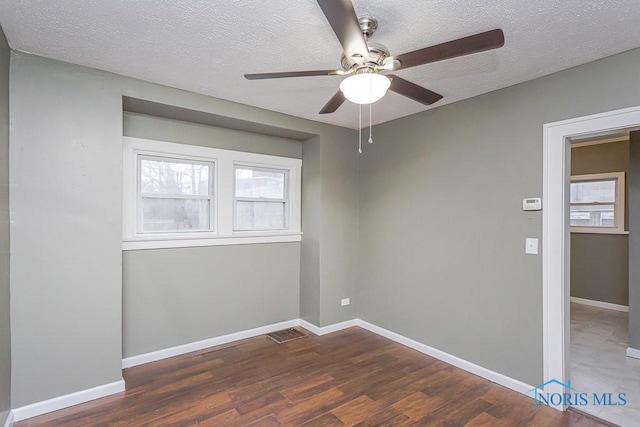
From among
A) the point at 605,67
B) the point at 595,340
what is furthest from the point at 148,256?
the point at 595,340

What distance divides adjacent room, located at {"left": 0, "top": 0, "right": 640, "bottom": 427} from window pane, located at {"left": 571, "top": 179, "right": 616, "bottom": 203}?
214 cm

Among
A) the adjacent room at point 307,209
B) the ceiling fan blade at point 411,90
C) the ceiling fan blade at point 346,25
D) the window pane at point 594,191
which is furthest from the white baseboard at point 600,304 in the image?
the ceiling fan blade at point 346,25

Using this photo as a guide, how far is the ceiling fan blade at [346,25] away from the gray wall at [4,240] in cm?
211

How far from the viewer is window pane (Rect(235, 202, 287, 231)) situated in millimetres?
3830

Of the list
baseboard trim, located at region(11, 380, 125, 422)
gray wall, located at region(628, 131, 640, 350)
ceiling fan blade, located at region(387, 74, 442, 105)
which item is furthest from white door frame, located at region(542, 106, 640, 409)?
baseboard trim, located at region(11, 380, 125, 422)

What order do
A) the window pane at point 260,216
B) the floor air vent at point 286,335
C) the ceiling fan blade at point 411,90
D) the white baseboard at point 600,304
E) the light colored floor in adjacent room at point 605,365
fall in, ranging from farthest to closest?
the white baseboard at point 600,304, the window pane at point 260,216, the floor air vent at point 286,335, the light colored floor in adjacent room at point 605,365, the ceiling fan blade at point 411,90

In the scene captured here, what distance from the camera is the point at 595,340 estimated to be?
12.0 ft

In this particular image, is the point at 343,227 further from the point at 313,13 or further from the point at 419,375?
the point at 313,13

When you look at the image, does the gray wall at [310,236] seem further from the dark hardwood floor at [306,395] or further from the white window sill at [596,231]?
the white window sill at [596,231]

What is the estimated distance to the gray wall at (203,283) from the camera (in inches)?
121

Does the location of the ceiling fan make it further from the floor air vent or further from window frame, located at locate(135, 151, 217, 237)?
the floor air vent

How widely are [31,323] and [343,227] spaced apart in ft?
9.85

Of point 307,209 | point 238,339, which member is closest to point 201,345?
point 238,339

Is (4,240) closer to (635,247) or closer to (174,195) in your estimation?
(174,195)
